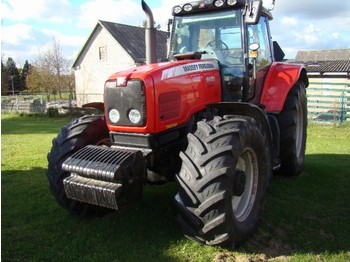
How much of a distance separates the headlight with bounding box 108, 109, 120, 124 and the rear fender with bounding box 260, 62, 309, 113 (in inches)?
85.0

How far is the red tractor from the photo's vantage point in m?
3.21

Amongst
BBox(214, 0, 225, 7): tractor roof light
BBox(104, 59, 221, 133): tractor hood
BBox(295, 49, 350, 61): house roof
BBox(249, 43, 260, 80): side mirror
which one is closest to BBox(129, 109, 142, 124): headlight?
BBox(104, 59, 221, 133): tractor hood

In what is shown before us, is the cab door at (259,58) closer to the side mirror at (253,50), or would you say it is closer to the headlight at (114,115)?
the side mirror at (253,50)

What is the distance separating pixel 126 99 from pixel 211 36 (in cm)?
166

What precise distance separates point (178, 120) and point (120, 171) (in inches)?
35.6

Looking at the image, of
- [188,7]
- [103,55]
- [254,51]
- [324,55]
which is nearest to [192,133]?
[254,51]

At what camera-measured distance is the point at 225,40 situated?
15.0ft

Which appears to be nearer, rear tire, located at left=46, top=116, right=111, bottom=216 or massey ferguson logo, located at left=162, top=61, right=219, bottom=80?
massey ferguson logo, located at left=162, top=61, right=219, bottom=80

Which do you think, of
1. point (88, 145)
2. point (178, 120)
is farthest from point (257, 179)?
point (88, 145)

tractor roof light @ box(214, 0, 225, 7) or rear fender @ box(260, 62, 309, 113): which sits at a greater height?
tractor roof light @ box(214, 0, 225, 7)

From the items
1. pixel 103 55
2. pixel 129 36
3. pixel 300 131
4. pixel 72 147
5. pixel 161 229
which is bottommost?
pixel 161 229

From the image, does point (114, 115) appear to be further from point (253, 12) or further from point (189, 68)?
point (253, 12)

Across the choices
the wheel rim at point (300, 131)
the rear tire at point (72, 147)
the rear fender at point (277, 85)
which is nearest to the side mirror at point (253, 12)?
the rear fender at point (277, 85)

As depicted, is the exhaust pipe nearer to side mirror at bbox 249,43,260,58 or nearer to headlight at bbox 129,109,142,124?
headlight at bbox 129,109,142,124
